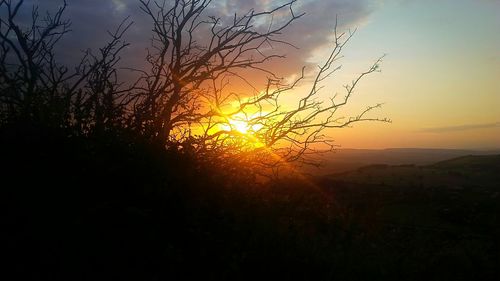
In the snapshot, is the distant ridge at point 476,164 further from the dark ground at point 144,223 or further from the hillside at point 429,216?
the dark ground at point 144,223

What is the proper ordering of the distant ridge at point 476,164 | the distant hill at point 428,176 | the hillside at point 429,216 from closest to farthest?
1. the hillside at point 429,216
2. the distant hill at point 428,176
3. the distant ridge at point 476,164

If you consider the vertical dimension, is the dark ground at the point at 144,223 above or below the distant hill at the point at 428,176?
above

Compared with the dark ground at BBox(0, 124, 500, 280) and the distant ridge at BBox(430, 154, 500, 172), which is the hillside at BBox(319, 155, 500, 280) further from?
the dark ground at BBox(0, 124, 500, 280)

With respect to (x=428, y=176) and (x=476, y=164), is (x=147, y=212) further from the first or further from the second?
(x=476, y=164)

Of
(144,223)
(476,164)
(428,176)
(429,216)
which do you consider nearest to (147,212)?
(144,223)

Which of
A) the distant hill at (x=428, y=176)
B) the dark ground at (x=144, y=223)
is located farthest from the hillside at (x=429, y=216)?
the dark ground at (x=144, y=223)

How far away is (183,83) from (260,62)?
65.5 inches

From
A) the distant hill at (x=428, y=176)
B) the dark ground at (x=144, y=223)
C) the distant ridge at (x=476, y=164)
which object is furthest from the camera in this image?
the distant ridge at (x=476, y=164)

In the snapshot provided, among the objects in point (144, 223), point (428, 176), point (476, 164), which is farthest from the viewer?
point (476, 164)

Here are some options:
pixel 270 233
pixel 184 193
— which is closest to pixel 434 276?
pixel 270 233

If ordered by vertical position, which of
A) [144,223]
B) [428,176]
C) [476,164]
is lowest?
[428,176]

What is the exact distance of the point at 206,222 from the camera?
535 centimetres

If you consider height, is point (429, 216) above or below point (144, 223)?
below

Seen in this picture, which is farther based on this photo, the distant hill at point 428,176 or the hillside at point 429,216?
the distant hill at point 428,176
